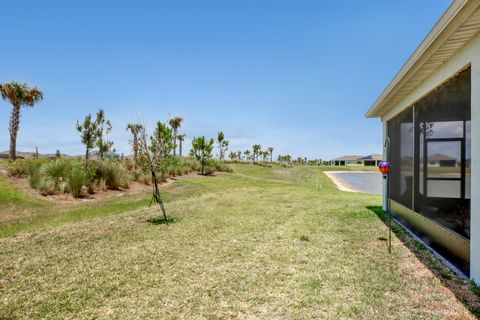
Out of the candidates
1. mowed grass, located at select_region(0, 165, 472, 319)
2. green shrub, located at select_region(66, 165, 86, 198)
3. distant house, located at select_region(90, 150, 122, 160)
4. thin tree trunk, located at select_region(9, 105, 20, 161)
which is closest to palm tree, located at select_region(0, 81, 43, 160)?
thin tree trunk, located at select_region(9, 105, 20, 161)

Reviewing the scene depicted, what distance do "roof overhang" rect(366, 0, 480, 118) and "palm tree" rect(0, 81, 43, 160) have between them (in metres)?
29.6

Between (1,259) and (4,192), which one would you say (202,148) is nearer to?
(4,192)

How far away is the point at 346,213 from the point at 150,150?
6.81 m

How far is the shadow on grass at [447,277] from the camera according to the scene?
3337 mm

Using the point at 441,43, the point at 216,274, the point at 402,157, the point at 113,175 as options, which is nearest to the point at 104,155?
the point at 113,175

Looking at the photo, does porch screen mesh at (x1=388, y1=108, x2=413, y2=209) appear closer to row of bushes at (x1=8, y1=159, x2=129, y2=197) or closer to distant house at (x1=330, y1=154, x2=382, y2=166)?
row of bushes at (x1=8, y1=159, x2=129, y2=197)

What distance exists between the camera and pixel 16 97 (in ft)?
84.4

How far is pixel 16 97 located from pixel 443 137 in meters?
33.0

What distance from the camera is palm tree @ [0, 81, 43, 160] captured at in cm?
2447

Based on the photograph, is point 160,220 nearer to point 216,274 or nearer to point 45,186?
point 216,274

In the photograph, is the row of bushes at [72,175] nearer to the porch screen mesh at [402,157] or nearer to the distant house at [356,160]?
the porch screen mesh at [402,157]

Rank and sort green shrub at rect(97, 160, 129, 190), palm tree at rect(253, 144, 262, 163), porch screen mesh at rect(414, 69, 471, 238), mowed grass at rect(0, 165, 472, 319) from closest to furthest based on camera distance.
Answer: mowed grass at rect(0, 165, 472, 319), porch screen mesh at rect(414, 69, 471, 238), green shrub at rect(97, 160, 129, 190), palm tree at rect(253, 144, 262, 163)

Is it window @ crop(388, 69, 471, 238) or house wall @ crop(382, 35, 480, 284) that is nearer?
house wall @ crop(382, 35, 480, 284)

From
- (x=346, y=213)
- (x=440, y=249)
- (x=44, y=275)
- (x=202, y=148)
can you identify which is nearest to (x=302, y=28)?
(x=346, y=213)
